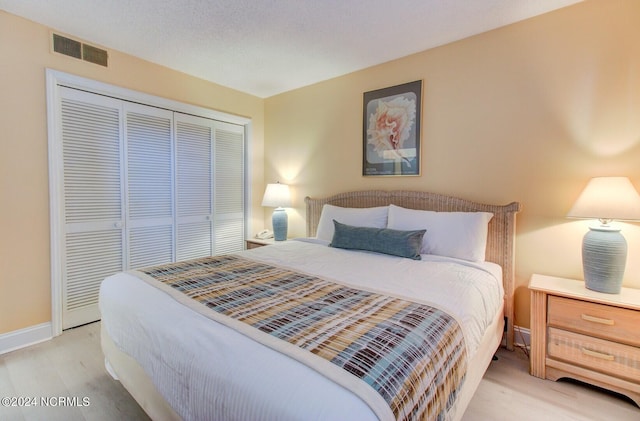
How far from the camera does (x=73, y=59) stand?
8.19ft

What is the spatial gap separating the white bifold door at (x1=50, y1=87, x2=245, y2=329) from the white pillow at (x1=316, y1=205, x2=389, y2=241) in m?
1.46

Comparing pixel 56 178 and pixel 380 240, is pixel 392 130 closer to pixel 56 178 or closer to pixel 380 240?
pixel 380 240

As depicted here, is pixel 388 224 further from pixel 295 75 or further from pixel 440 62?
pixel 295 75

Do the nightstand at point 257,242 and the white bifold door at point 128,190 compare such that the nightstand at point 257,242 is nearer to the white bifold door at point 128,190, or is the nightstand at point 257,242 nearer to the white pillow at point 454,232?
the white bifold door at point 128,190

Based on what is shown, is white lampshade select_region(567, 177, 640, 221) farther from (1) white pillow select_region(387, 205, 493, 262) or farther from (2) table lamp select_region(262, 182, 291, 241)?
(2) table lamp select_region(262, 182, 291, 241)

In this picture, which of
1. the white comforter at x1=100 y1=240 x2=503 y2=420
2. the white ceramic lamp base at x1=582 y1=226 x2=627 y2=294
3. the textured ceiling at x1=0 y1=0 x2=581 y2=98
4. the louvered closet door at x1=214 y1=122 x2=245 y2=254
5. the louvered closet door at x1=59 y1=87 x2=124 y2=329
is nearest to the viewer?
the white comforter at x1=100 y1=240 x2=503 y2=420

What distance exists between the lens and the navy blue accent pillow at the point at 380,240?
2.25 metres

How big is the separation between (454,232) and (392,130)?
46.4 inches

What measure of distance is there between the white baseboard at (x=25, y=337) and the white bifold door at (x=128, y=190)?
0.15 meters

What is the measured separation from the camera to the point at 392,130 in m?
2.89

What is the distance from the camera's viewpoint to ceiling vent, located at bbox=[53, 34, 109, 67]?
2.41 m

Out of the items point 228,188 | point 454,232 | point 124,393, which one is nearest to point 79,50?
point 228,188

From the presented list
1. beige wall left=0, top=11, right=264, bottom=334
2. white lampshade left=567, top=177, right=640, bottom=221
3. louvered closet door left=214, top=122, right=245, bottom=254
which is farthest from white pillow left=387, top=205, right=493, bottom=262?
beige wall left=0, top=11, right=264, bottom=334

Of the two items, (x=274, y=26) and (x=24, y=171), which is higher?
(x=274, y=26)
